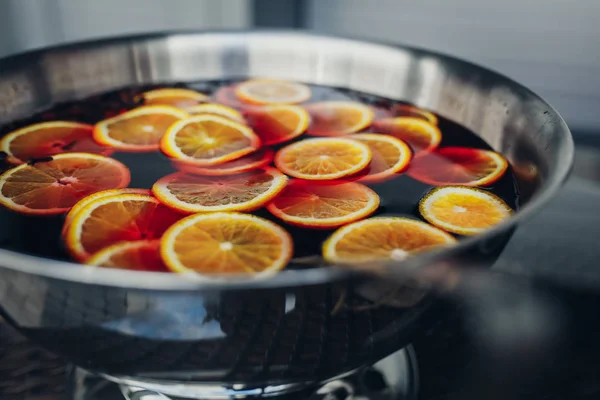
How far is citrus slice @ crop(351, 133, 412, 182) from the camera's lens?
1065 millimetres

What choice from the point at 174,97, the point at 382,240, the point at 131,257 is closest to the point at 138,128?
the point at 174,97

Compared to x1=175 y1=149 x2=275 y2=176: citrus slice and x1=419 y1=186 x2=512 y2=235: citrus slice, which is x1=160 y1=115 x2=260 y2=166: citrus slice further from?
x1=419 y1=186 x2=512 y2=235: citrus slice

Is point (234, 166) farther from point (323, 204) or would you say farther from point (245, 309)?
point (245, 309)

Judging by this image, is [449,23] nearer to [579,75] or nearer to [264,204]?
[579,75]

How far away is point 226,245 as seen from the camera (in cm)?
81

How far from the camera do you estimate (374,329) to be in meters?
0.66

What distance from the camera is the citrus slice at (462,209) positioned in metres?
0.91

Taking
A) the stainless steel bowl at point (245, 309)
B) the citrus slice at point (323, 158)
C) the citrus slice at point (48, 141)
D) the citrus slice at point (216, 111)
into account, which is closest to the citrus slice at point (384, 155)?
the citrus slice at point (323, 158)

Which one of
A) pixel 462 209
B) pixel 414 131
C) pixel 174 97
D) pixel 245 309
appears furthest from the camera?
pixel 174 97

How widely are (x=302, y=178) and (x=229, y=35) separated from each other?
433 mm

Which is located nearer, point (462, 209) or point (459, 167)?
point (462, 209)

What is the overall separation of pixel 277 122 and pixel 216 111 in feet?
0.47

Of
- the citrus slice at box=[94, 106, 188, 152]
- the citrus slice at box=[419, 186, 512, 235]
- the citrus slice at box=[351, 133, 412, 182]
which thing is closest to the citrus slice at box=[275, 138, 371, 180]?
the citrus slice at box=[351, 133, 412, 182]

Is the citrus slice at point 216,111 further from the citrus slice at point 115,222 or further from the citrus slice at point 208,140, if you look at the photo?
the citrus slice at point 115,222
